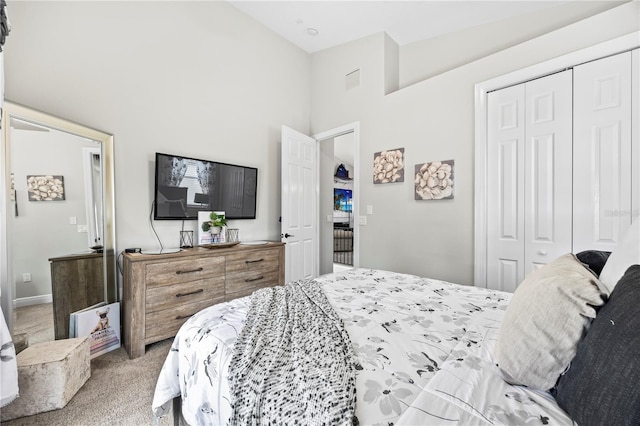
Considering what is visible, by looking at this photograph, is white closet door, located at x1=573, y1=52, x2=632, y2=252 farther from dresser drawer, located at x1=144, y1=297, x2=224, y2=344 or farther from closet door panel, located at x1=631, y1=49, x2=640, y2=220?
dresser drawer, located at x1=144, y1=297, x2=224, y2=344

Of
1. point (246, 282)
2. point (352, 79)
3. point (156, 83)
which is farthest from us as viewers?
point (352, 79)

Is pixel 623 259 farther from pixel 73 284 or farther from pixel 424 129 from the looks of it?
pixel 73 284

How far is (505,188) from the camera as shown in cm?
241

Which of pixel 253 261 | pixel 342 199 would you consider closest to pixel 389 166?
pixel 253 261

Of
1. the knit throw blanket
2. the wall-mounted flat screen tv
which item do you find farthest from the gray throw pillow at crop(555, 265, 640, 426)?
the wall-mounted flat screen tv

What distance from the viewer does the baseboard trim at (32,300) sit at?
1706 mm

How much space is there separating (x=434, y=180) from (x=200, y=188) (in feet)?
8.13

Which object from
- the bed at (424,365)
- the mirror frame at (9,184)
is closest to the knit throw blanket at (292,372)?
the bed at (424,365)

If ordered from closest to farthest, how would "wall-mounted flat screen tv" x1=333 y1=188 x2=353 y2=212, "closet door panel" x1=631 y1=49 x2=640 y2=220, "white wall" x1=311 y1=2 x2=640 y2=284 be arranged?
"closet door panel" x1=631 y1=49 x2=640 y2=220 → "white wall" x1=311 y1=2 x2=640 y2=284 → "wall-mounted flat screen tv" x1=333 y1=188 x2=353 y2=212

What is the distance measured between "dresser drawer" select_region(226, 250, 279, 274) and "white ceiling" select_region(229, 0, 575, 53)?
9.25 ft

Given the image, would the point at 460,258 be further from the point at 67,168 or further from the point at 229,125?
the point at 67,168

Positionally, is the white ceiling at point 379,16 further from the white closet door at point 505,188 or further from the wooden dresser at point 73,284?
the wooden dresser at point 73,284

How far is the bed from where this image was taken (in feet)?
2.03

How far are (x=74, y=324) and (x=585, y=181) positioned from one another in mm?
3981
